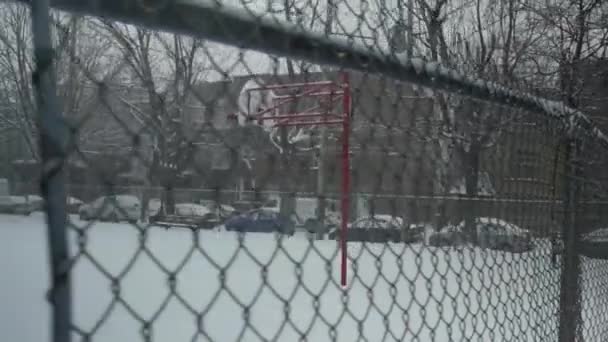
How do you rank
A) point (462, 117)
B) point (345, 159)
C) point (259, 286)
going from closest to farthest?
point (259, 286), point (345, 159), point (462, 117)

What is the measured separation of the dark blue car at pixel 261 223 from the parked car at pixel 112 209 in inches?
10.6

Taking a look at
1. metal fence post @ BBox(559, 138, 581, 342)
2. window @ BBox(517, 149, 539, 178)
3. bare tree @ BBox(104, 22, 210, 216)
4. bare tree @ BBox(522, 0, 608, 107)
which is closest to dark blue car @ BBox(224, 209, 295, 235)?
bare tree @ BBox(104, 22, 210, 216)

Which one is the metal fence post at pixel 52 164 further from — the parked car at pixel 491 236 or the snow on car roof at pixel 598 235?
the snow on car roof at pixel 598 235

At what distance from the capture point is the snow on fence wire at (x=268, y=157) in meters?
0.83

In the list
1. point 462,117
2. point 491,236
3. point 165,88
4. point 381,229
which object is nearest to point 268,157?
point 165,88

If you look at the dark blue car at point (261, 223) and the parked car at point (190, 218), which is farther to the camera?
the dark blue car at point (261, 223)

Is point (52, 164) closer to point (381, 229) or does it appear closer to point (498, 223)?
point (381, 229)

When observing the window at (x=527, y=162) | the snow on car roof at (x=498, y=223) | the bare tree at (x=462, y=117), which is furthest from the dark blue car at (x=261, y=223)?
the window at (x=527, y=162)

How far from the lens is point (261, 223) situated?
1.29 m

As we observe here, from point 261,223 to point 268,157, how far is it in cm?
18

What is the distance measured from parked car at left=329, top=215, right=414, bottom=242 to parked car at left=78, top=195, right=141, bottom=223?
82 centimetres

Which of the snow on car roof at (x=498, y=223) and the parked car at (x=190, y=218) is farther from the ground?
the parked car at (x=190, y=218)

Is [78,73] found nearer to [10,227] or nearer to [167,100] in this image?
[167,100]

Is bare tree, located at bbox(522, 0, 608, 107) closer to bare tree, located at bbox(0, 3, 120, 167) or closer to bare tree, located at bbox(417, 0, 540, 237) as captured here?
bare tree, located at bbox(417, 0, 540, 237)
